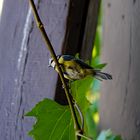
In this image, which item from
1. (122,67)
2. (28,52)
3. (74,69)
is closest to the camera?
(74,69)

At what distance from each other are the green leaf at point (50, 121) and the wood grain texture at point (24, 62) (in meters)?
0.16

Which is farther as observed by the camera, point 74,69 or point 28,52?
point 28,52

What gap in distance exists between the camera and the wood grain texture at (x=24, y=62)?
90 cm

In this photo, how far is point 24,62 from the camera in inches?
36.2

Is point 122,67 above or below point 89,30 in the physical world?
below

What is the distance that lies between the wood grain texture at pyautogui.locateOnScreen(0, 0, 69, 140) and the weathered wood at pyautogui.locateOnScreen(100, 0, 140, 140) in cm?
27

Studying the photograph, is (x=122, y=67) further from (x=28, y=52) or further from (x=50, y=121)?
(x=50, y=121)

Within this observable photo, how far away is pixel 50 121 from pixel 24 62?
0.23 m

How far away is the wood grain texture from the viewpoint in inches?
35.4

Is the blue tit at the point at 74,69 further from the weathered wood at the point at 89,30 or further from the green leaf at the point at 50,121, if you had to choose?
the weathered wood at the point at 89,30

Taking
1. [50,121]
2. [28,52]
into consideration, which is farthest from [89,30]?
[50,121]

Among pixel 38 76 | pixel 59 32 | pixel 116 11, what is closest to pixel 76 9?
pixel 59 32

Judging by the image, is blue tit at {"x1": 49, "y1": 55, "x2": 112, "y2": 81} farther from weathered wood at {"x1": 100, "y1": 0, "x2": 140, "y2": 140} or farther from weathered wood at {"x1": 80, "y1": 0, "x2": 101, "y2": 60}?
weathered wood at {"x1": 100, "y1": 0, "x2": 140, "y2": 140}

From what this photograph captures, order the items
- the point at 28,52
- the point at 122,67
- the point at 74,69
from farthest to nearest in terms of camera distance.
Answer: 1. the point at 122,67
2. the point at 28,52
3. the point at 74,69
